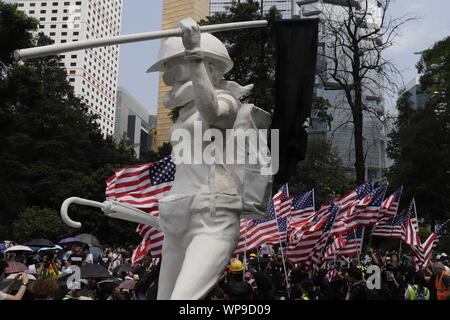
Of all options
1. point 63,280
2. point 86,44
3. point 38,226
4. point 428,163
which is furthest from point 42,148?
point 86,44

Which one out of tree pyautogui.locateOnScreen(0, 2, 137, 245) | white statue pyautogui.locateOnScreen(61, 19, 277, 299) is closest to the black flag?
white statue pyautogui.locateOnScreen(61, 19, 277, 299)

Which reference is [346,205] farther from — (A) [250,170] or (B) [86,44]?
(B) [86,44]

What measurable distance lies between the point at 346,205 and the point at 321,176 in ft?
91.7

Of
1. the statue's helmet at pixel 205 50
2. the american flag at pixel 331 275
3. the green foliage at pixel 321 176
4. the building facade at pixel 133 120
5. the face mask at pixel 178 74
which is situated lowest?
the american flag at pixel 331 275

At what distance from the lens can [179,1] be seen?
183 ft

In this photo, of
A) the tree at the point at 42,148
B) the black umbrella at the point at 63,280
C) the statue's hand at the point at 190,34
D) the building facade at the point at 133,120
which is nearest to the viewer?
the statue's hand at the point at 190,34

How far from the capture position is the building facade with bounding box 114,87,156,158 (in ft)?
397

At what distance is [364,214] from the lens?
12.3 m

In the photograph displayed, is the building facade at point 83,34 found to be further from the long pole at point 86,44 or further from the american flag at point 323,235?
the long pole at point 86,44

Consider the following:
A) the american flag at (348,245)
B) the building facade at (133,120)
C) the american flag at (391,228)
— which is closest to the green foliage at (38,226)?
the american flag at (348,245)

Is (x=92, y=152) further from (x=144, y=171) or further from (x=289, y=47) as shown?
(x=289, y=47)

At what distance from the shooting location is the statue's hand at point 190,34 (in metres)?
3.56

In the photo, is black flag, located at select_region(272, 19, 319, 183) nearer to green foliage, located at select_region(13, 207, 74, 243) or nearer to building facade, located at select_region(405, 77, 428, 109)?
green foliage, located at select_region(13, 207, 74, 243)

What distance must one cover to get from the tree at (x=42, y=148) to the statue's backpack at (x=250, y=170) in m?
21.6
